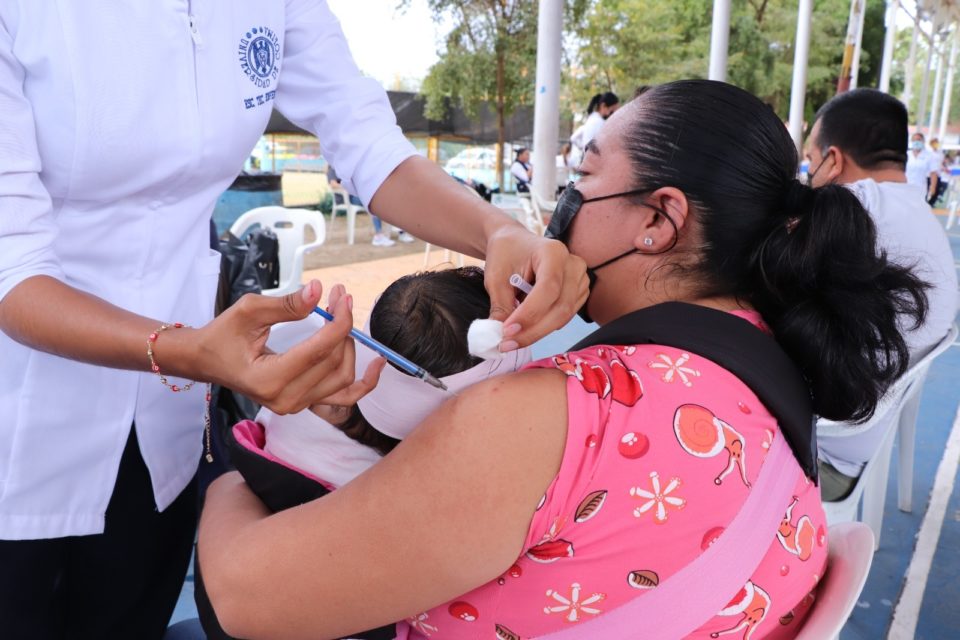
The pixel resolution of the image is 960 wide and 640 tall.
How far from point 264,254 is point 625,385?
10.0 ft

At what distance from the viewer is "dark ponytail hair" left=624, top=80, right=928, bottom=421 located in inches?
44.4

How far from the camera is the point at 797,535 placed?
40.4 inches

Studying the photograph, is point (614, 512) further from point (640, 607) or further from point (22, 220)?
point (22, 220)

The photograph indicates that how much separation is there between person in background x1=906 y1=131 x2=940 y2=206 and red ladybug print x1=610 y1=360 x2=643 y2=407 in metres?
13.2

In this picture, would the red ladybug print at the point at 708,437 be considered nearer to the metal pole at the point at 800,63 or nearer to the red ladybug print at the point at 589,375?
the red ladybug print at the point at 589,375

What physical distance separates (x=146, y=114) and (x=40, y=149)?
14cm

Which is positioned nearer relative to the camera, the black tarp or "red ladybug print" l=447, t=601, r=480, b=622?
"red ladybug print" l=447, t=601, r=480, b=622

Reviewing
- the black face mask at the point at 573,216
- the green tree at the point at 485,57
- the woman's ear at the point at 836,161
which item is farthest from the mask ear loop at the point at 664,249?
the green tree at the point at 485,57

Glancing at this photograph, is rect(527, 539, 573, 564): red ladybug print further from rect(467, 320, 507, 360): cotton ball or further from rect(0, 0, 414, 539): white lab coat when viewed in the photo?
rect(0, 0, 414, 539): white lab coat

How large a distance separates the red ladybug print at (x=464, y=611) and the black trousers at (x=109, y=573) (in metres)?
0.58

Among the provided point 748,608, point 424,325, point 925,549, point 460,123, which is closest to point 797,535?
point 748,608

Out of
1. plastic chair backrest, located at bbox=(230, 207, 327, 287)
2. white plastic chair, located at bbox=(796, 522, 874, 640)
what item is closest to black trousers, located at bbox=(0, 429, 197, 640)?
white plastic chair, located at bbox=(796, 522, 874, 640)

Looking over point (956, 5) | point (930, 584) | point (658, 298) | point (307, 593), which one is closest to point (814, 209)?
point (658, 298)

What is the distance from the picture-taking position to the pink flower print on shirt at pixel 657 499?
89 cm
